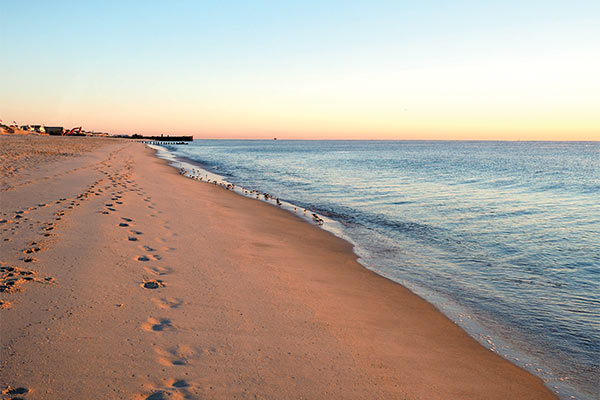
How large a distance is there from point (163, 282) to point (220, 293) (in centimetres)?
112

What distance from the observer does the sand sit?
404 cm

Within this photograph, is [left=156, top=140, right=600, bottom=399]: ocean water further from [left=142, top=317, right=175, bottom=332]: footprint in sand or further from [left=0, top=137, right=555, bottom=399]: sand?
[left=142, top=317, right=175, bottom=332]: footprint in sand

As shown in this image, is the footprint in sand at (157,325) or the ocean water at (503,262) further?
the ocean water at (503,262)

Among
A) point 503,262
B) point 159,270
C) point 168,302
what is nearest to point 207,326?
point 168,302

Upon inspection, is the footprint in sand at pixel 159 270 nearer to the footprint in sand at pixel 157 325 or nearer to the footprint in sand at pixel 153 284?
the footprint in sand at pixel 153 284

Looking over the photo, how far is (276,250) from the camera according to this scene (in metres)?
10.2

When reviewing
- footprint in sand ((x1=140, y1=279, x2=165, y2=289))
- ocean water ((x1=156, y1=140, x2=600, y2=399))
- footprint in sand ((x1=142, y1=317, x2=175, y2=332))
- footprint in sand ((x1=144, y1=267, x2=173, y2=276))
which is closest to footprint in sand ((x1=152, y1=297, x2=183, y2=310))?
footprint in sand ((x1=142, y1=317, x2=175, y2=332))

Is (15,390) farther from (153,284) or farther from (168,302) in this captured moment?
(153,284)

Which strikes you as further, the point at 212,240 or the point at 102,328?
the point at 212,240

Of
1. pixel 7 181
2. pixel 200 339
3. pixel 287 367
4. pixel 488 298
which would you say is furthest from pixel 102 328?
pixel 7 181

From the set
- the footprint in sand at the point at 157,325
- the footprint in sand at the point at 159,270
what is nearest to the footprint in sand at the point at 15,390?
the footprint in sand at the point at 157,325

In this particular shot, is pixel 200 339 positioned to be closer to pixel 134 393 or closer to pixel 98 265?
pixel 134 393

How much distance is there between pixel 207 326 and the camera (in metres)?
5.30

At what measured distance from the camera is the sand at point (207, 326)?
4043 millimetres
